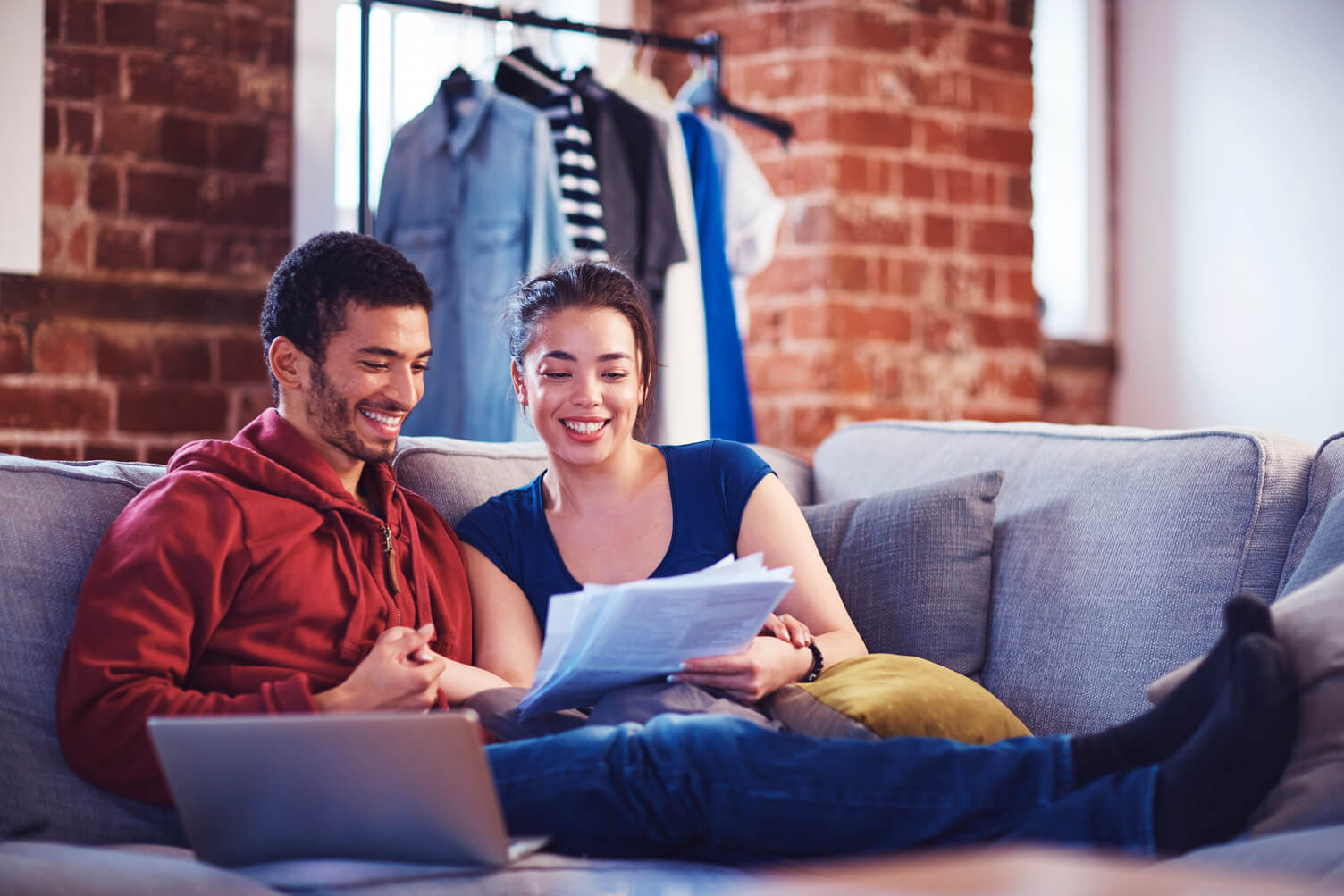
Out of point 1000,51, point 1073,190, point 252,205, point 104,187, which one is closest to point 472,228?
point 252,205

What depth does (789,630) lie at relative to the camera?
5.33 feet

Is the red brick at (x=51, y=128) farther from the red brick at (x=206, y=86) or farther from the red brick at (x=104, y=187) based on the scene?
the red brick at (x=206, y=86)

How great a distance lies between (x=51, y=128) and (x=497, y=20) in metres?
0.98

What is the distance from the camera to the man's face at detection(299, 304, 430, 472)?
5.19 feet

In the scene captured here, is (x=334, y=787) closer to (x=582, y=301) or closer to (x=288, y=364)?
(x=288, y=364)

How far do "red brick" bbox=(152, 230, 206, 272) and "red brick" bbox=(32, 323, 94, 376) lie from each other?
0.23 meters

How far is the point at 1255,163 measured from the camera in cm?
355

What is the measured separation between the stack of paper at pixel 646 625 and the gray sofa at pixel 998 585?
212 millimetres

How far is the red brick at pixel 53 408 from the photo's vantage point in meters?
2.70

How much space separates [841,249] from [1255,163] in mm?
1311

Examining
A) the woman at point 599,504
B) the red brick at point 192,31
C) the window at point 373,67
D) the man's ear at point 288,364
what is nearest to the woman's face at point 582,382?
the woman at point 599,504

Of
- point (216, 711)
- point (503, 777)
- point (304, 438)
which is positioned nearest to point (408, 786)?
point (503, 777)

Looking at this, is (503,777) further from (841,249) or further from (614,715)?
(841,249)

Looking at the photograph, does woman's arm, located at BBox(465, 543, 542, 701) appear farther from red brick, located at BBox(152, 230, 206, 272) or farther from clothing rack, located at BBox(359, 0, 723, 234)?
red brick, located at BBox(152, 230, 206, 272)
